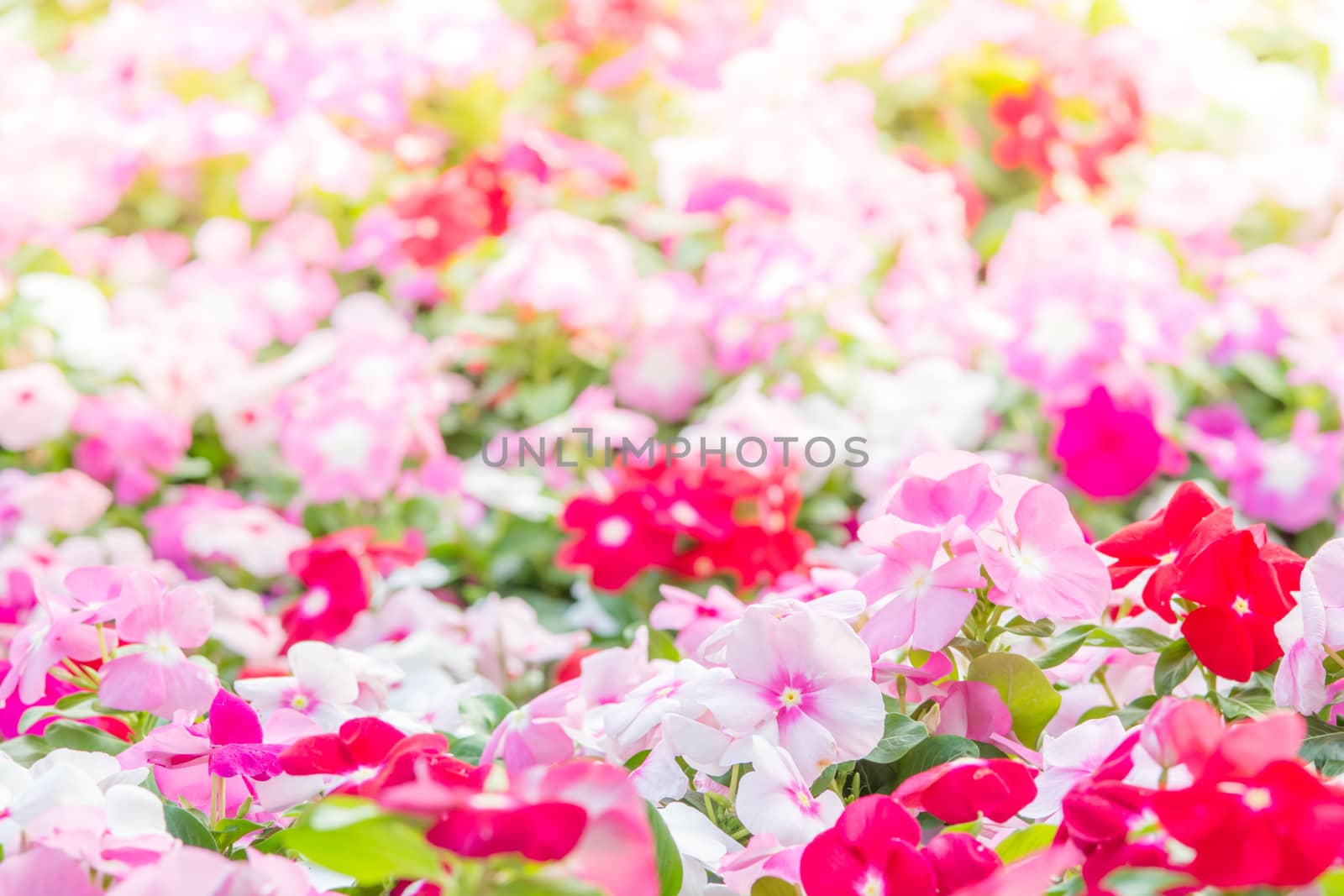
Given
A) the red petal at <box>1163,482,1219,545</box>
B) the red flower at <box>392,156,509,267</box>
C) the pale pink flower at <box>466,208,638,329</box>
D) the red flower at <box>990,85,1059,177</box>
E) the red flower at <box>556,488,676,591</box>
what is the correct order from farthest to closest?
the red flower at <box>990,85,1059,177</box> < the red flower at <box>392,156,509,267</box> < the pale pink flower at <box>466,208,638,329</box> < the red flower at <box>556,488,676,591</box> < the red petal at <box>1163,482,1219,545</box>

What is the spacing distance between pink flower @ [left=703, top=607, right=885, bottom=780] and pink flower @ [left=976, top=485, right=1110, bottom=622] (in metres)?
0.09

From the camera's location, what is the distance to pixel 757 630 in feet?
2.28

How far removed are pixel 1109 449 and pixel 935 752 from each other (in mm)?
971

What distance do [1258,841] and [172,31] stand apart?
233cm

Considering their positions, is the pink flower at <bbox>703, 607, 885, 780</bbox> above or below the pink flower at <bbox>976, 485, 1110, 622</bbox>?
below

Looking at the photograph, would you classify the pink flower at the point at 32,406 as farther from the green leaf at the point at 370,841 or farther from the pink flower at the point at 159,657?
the green leaf at the point at 370,841

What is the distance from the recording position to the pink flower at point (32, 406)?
60.7 inches

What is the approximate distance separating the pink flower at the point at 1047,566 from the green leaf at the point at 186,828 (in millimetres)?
454

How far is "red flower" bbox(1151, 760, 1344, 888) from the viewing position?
46 cm

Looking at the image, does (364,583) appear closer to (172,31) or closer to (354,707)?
(354,707)

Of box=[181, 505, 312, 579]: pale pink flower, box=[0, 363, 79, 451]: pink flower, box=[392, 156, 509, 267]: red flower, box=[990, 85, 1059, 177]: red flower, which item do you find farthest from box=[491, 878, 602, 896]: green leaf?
box=[990, 85, 1059, 177]: red flower

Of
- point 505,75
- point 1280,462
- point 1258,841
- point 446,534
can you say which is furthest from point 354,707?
point 505,75

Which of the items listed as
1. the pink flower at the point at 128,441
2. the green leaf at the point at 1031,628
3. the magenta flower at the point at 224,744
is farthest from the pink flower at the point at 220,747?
the pink flower at the point at 128,441

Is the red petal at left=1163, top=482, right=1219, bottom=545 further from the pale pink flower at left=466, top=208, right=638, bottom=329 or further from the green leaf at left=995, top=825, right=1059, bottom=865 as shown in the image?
the pale pink flower at left=466, top=208, right=638, bottom=329
